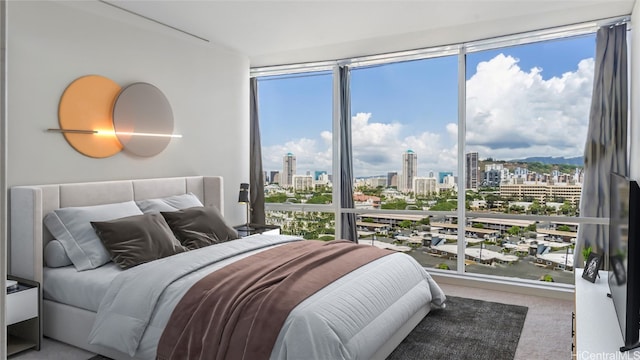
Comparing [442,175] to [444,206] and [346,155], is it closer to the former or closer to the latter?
[444,206]

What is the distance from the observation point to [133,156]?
4125mm

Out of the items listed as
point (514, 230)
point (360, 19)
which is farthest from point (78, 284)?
point (514, 230)

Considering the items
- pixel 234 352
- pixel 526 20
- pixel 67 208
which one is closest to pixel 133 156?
pixel 67 208

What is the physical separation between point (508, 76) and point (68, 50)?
13.0 ft

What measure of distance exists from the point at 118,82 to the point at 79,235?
1463 mm

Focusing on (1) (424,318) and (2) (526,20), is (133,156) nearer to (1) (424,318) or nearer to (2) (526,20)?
(1) (424,318)

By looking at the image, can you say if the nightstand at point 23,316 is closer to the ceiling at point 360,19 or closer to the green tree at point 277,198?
the ceiling at point 360,19

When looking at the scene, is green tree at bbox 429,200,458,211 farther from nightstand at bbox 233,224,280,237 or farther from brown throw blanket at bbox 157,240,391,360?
brown throw blanket at bbox 157,240,391,360

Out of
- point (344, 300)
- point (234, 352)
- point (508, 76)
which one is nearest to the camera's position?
point (234, 352)

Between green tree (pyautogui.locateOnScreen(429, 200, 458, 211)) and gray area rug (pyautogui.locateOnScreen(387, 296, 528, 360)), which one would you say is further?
green tree (pyautogui.locateOnScreen(429, 200, 458, 211))

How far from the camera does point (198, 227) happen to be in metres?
3.82

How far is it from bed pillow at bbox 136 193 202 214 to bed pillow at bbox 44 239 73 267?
0.76 m

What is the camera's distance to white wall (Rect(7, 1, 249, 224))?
327 centimetres

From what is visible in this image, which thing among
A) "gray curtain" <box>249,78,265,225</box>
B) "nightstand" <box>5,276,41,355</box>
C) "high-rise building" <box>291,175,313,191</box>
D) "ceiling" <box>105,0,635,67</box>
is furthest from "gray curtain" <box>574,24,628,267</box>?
"nightstand" <box>5,276,41,355</box>
